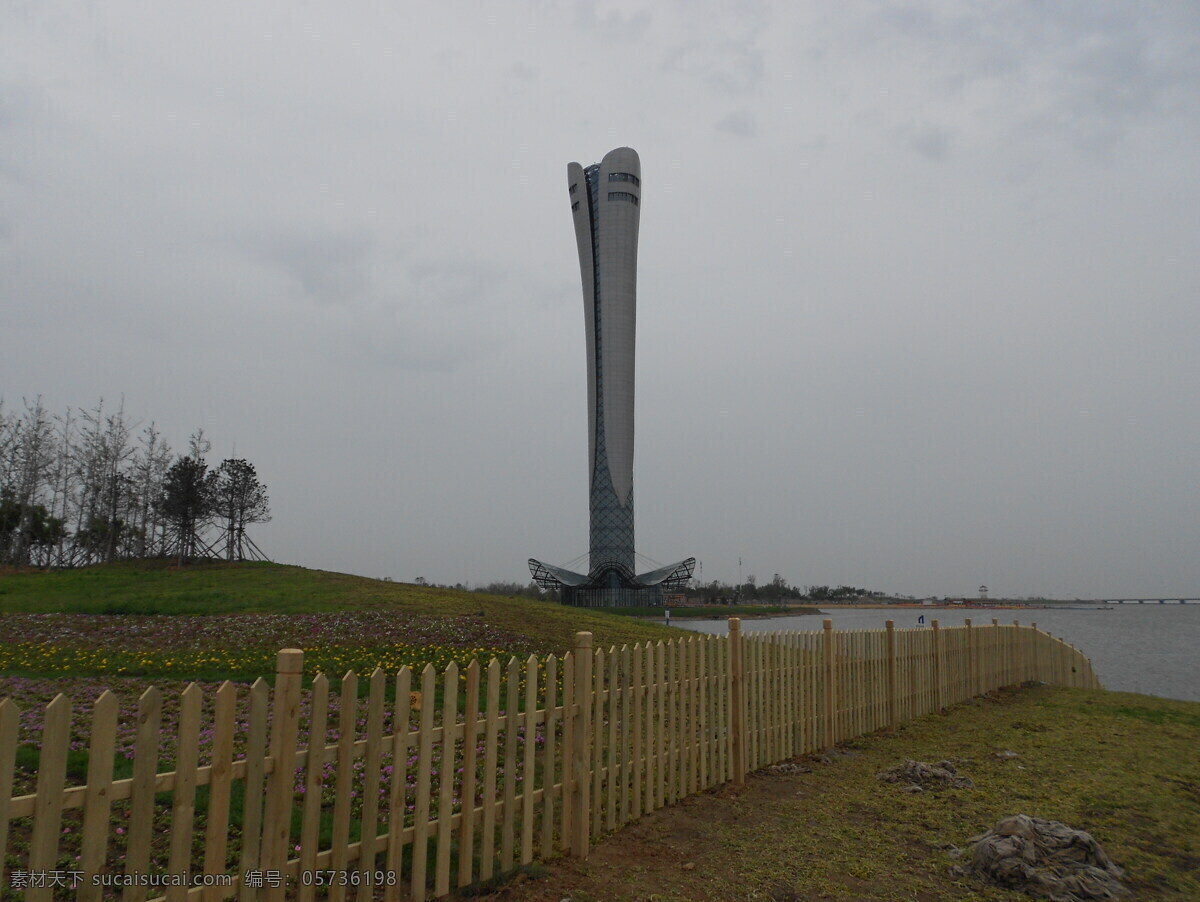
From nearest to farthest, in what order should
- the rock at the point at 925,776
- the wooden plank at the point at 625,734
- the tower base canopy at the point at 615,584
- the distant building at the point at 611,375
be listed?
the wooden plank at the point at 625,734 → the rock at the point at 925,776 → the distant building at the point at 611,375 → the tower base canopy at the point at 615,584

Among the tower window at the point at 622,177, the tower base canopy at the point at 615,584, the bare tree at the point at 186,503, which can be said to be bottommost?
the tower base canopy at the point at 615,584

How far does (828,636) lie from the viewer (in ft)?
32.4

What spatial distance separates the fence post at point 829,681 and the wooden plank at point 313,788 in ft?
23.5

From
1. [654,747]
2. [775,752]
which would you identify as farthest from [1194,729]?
[654,747]

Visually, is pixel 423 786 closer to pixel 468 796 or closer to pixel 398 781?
pixel 398 781

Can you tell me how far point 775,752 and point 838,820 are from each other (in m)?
1.96

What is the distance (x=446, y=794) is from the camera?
4.79m

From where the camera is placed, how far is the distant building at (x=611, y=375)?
279 ft

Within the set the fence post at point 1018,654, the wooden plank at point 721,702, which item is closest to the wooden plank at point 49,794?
the wooden plank at point 721,702

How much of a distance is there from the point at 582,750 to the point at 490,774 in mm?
1003

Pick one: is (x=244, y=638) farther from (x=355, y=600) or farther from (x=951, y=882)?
(x=951, y=882)

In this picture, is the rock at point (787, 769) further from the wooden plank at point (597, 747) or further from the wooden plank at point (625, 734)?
the wooden plank at point (597, 747)

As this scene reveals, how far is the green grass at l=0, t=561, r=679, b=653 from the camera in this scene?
720 inches

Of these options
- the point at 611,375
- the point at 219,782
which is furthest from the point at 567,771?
the point at 611,375
